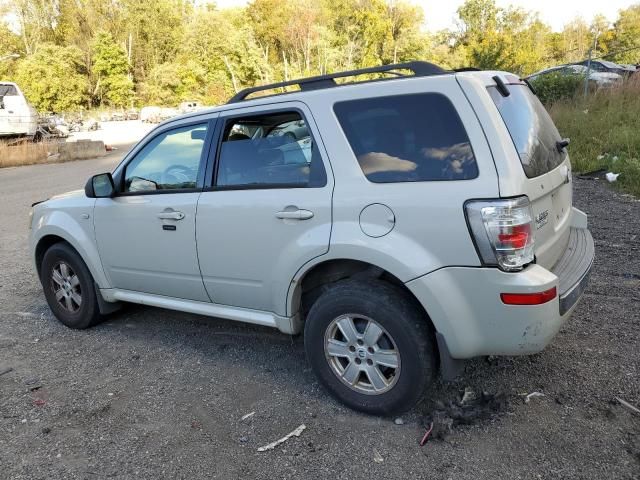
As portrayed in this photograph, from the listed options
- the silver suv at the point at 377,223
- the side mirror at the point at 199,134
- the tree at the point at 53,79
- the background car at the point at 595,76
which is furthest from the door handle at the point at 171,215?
the tree at the point at 53,79

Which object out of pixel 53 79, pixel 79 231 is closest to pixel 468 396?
pixel 79 231

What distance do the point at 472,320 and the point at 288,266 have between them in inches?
43.1

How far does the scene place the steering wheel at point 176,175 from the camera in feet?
12.2

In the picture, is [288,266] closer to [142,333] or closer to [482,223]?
[482,223]

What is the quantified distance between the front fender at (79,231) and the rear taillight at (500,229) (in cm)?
304

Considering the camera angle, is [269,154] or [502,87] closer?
[502,87]

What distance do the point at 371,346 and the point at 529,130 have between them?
1.50 meters

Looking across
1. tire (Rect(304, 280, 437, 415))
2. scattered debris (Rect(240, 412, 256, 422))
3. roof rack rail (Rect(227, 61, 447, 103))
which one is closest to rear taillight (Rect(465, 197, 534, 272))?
tire (Rect(304, 280, 437, 415))

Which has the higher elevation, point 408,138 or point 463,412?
point 408,138

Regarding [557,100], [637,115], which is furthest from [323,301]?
[557,100]

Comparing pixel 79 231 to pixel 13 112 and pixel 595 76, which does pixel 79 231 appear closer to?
pixel 595 76

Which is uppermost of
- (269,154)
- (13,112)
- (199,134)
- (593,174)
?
(13,112)

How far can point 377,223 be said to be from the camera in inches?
111

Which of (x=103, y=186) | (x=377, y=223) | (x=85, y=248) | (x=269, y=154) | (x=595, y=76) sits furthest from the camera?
(x=595, y=76)
